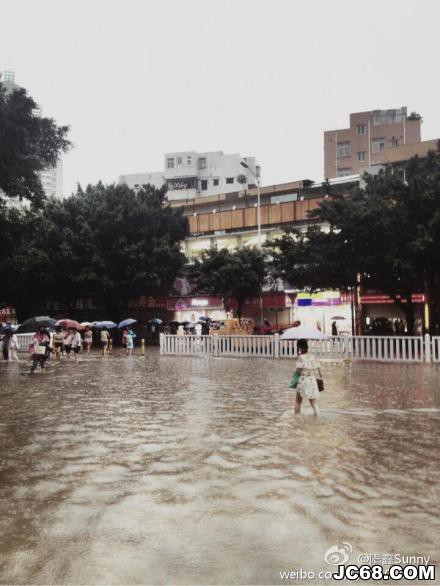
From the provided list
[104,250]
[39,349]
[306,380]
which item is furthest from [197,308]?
[306,380]

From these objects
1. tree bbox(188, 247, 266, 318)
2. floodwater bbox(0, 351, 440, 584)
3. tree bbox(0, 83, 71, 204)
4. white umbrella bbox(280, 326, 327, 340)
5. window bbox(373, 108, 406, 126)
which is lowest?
floodwater bbox(0, 351, 440, 584)

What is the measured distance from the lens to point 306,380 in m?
11.2

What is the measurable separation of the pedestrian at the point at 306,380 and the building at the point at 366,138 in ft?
190

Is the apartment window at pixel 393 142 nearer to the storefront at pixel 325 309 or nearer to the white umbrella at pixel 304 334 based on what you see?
the storefront at pixel 325 309

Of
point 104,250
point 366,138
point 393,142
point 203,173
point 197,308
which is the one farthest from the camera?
point 203,173

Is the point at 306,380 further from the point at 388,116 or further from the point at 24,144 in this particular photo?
the point at 388,116

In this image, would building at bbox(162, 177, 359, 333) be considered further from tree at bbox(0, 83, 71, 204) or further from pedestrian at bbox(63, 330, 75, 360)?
tree at bbox(0, 83, 71, 204)

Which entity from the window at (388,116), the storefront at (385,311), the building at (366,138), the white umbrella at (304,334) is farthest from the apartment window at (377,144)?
the white umbrella at (304,334)

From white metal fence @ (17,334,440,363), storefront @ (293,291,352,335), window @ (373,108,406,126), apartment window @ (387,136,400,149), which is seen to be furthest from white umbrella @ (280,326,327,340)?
window @ (373,108,406,126)

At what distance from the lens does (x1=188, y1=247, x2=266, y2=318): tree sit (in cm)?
4384

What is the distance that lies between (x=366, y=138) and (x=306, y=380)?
62247mm

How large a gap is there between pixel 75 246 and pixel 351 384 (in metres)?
29.8

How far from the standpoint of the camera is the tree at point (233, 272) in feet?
144

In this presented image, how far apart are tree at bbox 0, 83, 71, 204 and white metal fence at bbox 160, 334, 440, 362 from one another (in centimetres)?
1008
